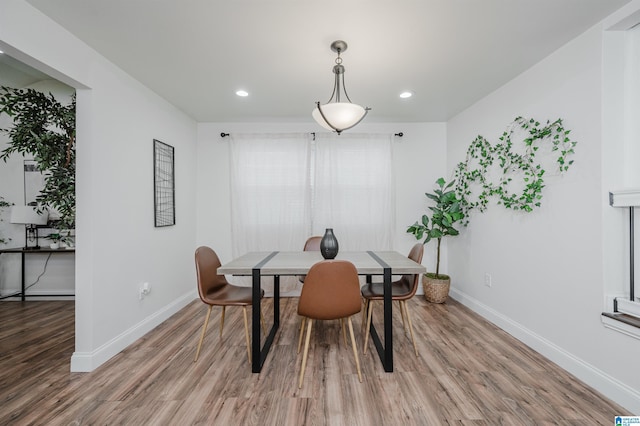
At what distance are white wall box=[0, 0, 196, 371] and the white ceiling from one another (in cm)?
17

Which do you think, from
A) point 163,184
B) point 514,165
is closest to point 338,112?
point 514,165

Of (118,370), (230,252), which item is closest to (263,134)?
(230,252)

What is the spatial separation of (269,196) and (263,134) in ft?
2.93

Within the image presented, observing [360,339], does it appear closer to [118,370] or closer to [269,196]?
[118,370]

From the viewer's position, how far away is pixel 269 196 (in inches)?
153

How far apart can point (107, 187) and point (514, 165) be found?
3.68 meters

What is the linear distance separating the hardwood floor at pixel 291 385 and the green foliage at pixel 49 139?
56.3 inches

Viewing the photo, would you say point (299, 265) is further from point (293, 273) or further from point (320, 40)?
point (320, 40)

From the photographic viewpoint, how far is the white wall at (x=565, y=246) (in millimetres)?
1836

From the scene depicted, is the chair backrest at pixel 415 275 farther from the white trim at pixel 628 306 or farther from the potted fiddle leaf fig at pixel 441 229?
the white trim at pixel 628 306

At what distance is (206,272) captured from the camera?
2395 millimetres

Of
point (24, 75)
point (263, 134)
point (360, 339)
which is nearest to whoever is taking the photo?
point (360, 339)

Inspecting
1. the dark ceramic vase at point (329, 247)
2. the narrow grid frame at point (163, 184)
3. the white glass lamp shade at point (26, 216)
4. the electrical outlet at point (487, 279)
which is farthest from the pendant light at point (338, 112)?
the white glass lamp shade at point (26, 216)

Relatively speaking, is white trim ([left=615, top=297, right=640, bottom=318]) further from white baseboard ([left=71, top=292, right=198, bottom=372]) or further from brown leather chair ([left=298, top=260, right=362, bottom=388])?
white baseboard ([left=71, top=292, right=198, bottom=372])
